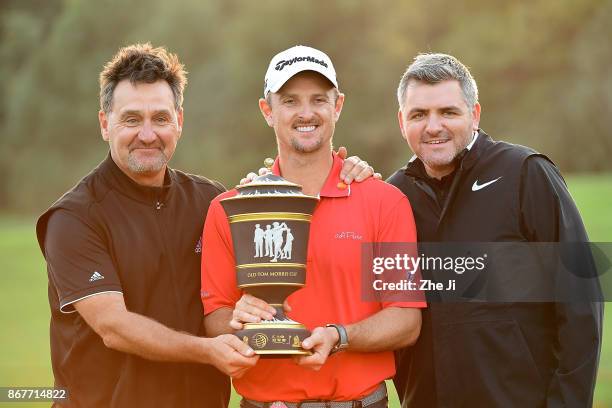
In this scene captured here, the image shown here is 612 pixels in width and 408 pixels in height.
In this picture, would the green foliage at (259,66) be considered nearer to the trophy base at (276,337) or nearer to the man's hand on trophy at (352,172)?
the man's hand on trophy at (352,172)

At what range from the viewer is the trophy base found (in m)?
4.28

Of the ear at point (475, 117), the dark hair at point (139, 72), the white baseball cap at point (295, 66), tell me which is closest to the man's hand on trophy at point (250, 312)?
the white baseball cap at point (295, 66)

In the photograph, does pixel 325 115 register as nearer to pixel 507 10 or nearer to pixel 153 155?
pixel 153 155

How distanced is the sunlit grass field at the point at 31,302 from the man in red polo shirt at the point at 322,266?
7759 millimetres

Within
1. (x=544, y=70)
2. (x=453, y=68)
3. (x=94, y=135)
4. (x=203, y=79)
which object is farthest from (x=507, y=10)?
(x=453, y=68)

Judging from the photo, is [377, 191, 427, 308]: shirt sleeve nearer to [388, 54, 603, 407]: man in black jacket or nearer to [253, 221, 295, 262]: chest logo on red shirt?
[388, 54, 603, 407]: man in black jacket

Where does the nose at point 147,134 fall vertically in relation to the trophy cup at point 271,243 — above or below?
above

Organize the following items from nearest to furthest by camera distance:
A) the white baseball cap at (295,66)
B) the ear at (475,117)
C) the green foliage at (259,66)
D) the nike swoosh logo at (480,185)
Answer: the white baseball cap at (295,66) < the nike swoosh logo at (480,185) < the ear at (475,117) < the green foliage at (259,66)

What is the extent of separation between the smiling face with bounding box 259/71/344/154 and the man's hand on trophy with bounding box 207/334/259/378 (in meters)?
1.05

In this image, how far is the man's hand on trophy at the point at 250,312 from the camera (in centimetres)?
440

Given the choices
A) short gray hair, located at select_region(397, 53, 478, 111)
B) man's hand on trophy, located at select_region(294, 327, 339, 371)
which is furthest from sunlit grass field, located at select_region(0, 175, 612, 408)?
man's hand on trophy, located at select_region(294, 327, 339, 371)

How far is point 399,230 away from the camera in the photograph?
472 centimetres

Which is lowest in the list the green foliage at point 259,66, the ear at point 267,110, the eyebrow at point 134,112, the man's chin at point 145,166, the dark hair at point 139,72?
the man's chin at point 145,166

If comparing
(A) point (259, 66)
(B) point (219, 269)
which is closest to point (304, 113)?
(B) point (219, 269)
